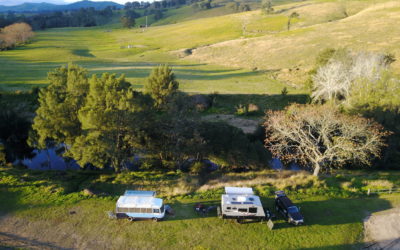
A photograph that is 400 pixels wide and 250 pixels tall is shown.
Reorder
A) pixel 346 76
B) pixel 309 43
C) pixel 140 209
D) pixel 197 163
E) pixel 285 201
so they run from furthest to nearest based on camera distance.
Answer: pixel 309 43 < pixel 346 76 < pixel 197 163 < pixel 285 201 < pixel 140 209

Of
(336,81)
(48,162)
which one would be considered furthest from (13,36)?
(336,81)

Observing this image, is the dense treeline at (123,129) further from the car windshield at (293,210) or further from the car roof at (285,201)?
the car windshield at (293,210)

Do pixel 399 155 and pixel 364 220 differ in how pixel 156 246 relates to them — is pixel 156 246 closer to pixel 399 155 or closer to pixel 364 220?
pixel 364 220

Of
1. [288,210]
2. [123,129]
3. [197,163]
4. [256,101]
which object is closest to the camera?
[288,210]

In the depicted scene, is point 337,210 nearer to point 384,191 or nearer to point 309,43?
point 384,191

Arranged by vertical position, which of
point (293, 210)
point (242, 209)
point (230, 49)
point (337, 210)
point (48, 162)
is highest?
point (230, 49)

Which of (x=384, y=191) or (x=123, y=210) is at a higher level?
(x=384, y=191)

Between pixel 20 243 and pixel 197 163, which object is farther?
pixel 197 163
